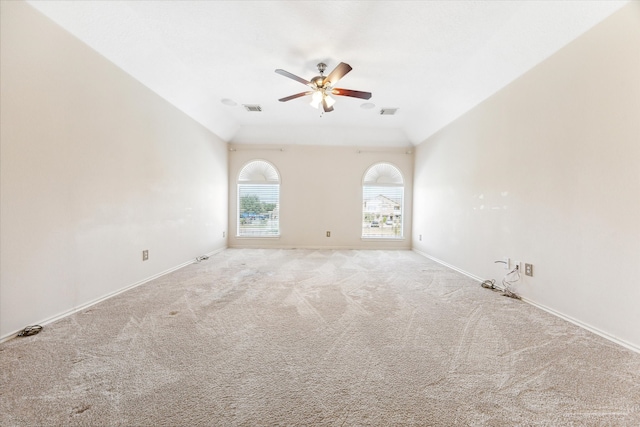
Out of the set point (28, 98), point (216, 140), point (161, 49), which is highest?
point (161, 49)

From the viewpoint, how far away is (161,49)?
2.70 metres

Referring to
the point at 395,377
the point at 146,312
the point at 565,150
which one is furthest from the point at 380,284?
the point at 146,312

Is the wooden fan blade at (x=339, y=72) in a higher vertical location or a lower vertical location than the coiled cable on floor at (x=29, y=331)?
higher

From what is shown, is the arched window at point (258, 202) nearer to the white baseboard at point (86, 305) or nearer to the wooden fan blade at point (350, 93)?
the white baseboard at point (86, 305)

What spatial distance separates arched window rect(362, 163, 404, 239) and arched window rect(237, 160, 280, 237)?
84.9 inches

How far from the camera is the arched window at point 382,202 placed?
579 cm

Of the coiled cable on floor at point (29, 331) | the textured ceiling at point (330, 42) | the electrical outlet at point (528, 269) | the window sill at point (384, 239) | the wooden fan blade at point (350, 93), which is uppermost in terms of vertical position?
the textured ceiling at point (330, 42)

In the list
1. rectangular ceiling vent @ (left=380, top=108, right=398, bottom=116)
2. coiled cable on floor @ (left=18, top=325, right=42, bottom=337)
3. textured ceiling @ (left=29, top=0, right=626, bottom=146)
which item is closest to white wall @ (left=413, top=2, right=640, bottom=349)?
textured ceiling @ (left=29, top=0, right=626, bottom=146)

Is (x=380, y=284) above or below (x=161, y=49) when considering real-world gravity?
Answer: below

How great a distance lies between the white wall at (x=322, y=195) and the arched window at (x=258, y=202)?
5.2 inches

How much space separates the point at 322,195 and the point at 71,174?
4.26 meters

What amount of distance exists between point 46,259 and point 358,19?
348 centimetres

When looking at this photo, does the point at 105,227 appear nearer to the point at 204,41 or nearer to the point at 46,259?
the point at 46,259

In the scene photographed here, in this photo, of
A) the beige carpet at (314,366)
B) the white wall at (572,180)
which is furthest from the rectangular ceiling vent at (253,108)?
the white wall at (572,180)
